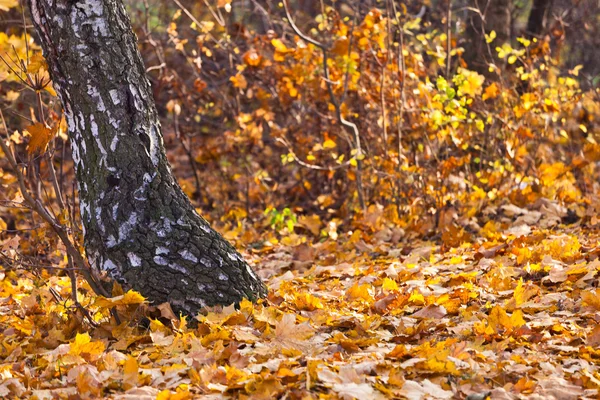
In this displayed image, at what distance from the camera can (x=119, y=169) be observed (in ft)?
11.2

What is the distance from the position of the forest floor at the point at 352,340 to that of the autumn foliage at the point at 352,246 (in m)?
0.01

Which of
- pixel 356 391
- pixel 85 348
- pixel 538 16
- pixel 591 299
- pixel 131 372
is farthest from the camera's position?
pixel 538 16

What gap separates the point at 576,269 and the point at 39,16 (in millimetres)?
2923

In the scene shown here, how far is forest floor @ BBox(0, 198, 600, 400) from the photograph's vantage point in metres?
2.58

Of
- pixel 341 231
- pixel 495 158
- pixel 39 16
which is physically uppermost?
pixel 39 16

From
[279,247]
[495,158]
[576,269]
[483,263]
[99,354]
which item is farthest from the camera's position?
[495,158]

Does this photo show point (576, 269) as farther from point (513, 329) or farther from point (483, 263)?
point (513, 329)

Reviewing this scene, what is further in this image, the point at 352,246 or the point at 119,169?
the point at 352,246

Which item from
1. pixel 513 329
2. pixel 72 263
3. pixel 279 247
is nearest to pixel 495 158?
pixel 279 247

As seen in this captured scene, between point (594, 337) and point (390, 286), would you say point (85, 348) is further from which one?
point (594, 337)

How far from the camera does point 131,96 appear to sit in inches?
135

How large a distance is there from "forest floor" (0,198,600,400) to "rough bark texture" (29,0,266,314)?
19 cm

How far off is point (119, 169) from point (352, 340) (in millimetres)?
1322

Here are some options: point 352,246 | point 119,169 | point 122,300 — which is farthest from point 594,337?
point 352,246
